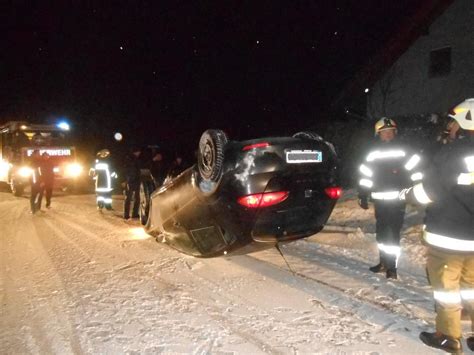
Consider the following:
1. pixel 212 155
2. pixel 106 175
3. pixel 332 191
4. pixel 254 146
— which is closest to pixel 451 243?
pixel 332 191

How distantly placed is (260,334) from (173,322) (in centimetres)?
81

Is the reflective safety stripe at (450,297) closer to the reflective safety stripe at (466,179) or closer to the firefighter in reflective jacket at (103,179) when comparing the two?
the reflective safety stripe at (466,179)

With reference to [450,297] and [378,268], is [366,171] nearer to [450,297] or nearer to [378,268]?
[378,268]

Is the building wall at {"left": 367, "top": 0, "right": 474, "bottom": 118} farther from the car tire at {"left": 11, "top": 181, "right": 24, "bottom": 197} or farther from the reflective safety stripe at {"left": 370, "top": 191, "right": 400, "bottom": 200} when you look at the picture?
the car tire at {"left": 11, "top": 181, "right": 24, "bottom": 197}

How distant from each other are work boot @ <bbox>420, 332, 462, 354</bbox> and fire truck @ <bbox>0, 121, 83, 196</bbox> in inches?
586

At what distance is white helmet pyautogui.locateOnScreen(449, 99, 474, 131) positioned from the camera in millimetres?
3354

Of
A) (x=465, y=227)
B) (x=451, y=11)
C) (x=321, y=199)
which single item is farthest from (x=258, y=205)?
(x=451, y=11)

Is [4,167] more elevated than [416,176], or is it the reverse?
[4,167]

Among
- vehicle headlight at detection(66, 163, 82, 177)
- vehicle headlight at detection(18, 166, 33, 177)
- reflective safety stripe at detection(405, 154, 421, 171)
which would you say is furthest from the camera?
vehicle headlight at detection(66, 163, 82, 177)

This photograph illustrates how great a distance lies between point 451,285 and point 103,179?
346 inches

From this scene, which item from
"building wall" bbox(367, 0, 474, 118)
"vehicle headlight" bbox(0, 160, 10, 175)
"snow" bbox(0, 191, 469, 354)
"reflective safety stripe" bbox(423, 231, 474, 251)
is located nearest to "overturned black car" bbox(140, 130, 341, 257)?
"snow" bbox(0, 191, 469, 354)

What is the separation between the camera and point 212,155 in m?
4.55

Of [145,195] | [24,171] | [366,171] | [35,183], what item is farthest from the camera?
[24,171]

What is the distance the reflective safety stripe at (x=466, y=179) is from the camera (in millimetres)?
3275
